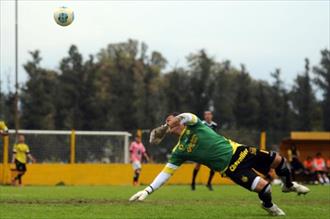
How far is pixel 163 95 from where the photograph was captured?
77375 mm

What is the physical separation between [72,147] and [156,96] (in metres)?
45.9

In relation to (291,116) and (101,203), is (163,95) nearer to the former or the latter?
(291,116)

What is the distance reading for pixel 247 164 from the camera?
1134 centimetres

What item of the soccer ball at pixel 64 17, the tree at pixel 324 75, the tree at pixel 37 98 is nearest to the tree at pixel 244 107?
the tree at pixel 324 75

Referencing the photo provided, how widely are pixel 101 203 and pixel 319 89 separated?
69.9 metres

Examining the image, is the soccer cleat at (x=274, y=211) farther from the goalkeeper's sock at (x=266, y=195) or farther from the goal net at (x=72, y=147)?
the goal net at (x=72, y=147)

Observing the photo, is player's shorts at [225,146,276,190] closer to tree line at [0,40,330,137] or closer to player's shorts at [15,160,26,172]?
player's shorts at [15,160,26,172]

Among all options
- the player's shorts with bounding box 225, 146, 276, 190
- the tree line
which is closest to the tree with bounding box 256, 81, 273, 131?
the tree line

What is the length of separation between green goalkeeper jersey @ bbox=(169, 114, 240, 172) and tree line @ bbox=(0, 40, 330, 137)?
6168 centimetres

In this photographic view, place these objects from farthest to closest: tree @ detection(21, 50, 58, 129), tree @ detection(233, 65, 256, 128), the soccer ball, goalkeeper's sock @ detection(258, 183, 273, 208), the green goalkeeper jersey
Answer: tree @ detection(233, 65, 256, 128) < tree @ detection(21, 50, 58, 129) < the soccer ball < the green goalkeeper jersey < goalkeeper's sock @ detection(258, 183, 273, 208)

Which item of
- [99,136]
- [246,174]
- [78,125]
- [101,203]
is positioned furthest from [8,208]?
[78,125]

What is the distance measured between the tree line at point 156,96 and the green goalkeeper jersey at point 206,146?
61.7 m

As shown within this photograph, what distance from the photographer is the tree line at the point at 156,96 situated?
74812mm

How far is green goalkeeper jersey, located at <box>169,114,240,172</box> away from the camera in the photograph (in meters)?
11.3
